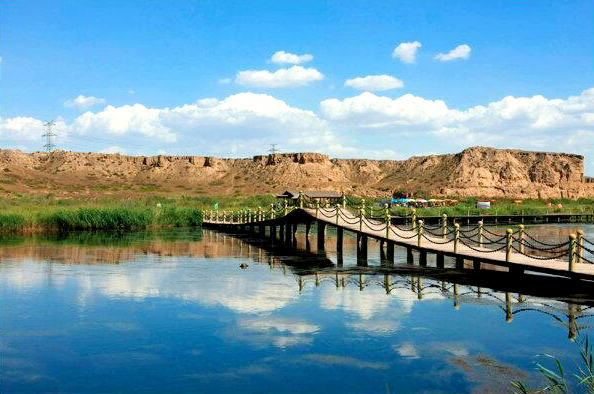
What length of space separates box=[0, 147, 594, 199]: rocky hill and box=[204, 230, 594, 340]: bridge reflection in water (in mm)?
93115

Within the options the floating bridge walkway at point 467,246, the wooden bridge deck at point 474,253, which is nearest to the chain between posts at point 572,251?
the floating bridge walkway at point 467,246

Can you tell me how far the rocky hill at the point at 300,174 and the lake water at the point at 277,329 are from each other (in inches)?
3887

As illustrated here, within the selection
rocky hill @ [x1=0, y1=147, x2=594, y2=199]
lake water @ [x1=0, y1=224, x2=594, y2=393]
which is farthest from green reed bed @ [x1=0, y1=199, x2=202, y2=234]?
rocky hill @ [x1=0, y1=147, x2=594, y2=199]

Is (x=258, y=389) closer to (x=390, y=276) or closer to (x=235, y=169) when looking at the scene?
(x=390, y=276)

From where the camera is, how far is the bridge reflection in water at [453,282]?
1588 centimetres

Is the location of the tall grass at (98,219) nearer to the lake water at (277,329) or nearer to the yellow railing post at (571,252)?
the lake water at (277,329)

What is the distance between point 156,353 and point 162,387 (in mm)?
1958

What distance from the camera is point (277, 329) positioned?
14.2 metres

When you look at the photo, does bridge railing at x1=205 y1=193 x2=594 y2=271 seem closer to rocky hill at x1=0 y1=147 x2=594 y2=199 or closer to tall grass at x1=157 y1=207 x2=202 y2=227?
tall grass at x1=157 y1=207 x2=202 y2=227

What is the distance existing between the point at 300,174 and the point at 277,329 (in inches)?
4772

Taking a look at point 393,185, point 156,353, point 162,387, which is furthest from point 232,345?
point 393,185

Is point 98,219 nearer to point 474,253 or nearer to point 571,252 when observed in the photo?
point 474,253

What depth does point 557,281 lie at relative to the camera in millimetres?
19188

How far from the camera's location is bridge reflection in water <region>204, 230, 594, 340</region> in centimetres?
1588
